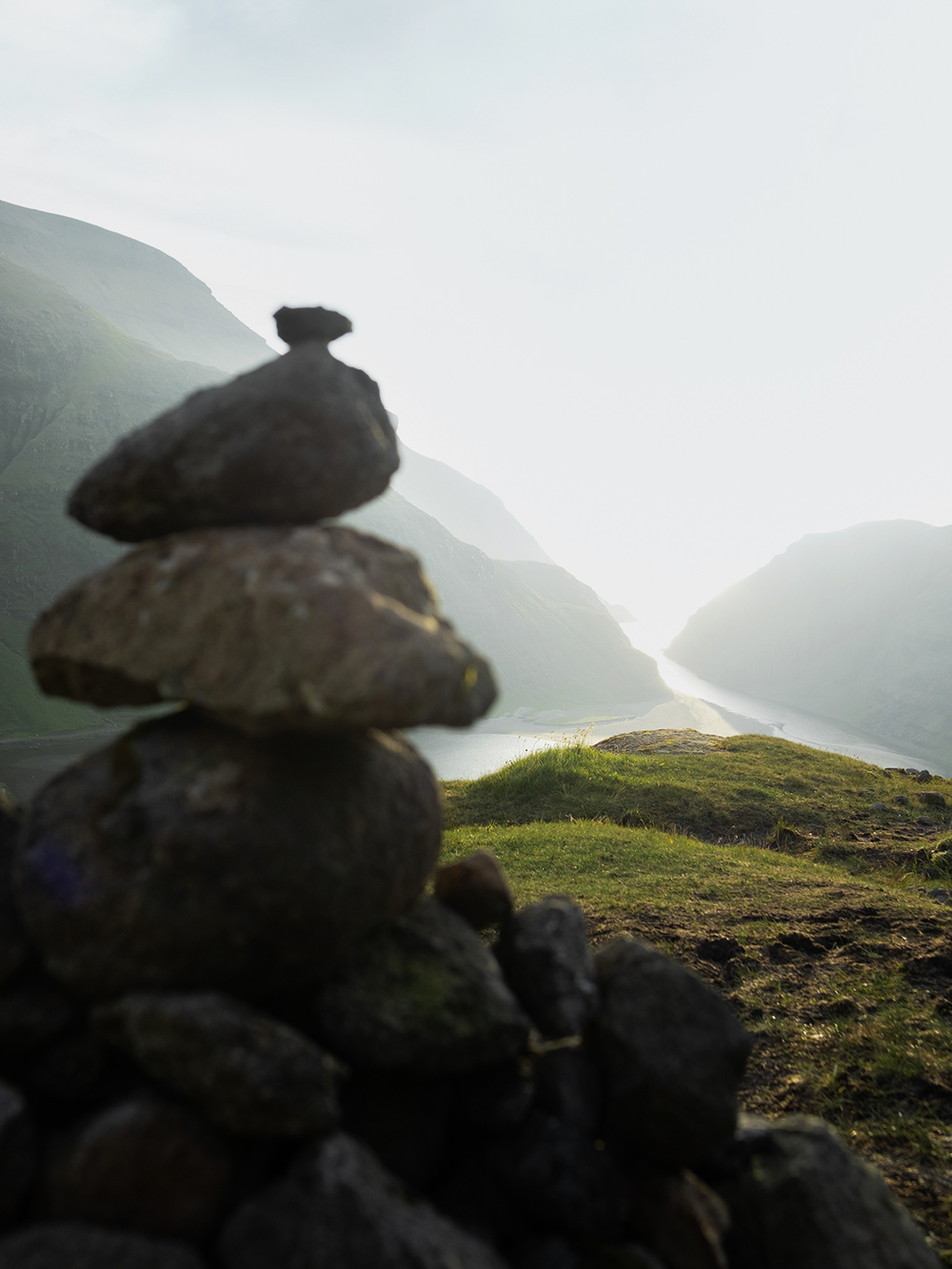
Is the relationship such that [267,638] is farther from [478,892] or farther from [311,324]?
[311,324]

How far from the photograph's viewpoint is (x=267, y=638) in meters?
4.00

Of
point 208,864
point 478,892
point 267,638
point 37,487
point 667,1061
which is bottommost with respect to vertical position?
point 667,1061

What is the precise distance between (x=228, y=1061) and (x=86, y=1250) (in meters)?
1.01

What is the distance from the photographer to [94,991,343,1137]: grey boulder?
142 inches

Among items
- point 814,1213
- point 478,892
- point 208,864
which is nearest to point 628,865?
point 478,892

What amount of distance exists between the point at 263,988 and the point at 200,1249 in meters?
1.28

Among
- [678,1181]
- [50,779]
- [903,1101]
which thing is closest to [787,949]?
[903,1101]

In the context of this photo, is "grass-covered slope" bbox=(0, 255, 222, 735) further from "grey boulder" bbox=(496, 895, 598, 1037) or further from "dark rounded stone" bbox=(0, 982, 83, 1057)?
"grey boulder" bbox=(496, 895, 598, 1037)

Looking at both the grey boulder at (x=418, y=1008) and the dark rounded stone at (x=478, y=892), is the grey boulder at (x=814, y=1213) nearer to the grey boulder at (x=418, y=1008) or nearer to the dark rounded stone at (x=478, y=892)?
the grey boulder at (x=418, y=1008)

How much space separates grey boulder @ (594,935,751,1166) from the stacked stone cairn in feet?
0.07

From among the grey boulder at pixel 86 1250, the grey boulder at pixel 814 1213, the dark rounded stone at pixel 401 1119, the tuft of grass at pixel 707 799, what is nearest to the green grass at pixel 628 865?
the tuft of grass at pixel 707 799

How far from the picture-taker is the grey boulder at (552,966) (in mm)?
4938

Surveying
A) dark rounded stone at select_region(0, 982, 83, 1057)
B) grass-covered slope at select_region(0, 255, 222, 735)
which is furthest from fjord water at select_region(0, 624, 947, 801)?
dark rounded stone at select_region(0, 982, 83, 1057)

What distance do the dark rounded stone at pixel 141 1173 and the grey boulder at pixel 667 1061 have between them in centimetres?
261
